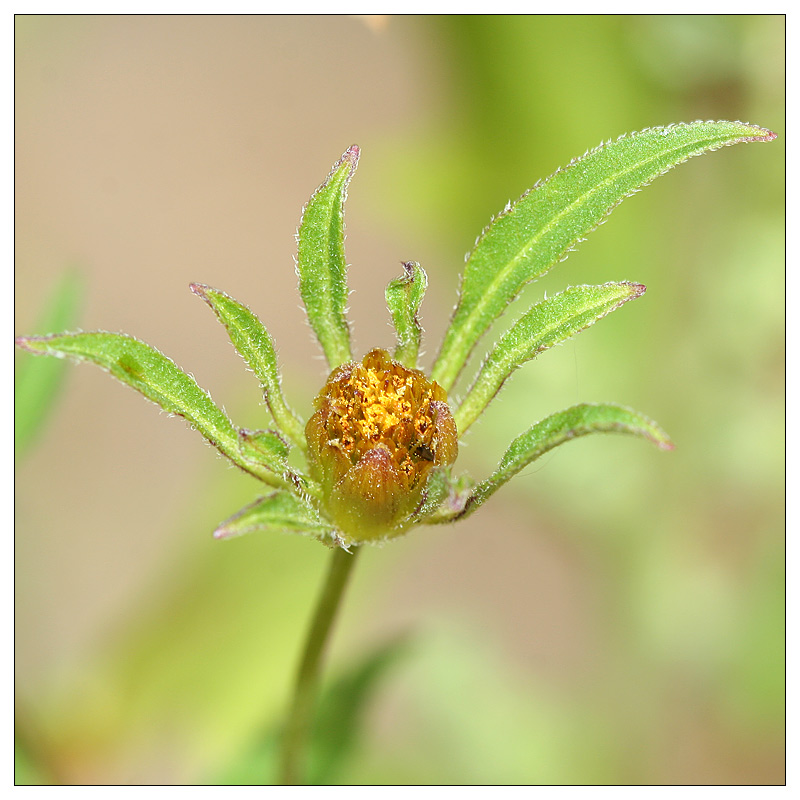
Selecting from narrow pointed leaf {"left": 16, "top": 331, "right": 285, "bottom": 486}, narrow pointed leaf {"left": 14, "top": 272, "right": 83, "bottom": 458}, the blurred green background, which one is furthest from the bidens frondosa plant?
the blurred green background

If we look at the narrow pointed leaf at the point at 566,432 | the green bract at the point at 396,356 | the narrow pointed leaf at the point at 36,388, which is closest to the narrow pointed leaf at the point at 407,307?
the green bract at the point at 396,356

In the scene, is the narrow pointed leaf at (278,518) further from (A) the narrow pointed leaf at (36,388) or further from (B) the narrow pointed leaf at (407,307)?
(A) the narrow pointed leaf at (36,388)

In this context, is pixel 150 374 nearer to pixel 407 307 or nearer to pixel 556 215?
pixel 407 307

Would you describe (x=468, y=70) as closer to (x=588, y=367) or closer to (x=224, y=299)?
(x=588, y=367)

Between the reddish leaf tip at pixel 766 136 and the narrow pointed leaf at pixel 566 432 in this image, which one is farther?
the reddish leaf tip at pixel 766 136

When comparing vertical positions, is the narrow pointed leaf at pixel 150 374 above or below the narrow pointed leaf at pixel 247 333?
below

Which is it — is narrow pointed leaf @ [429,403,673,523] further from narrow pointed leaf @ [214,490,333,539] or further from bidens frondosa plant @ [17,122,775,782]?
narrow pointed leaf @ [214,490,333,539]
